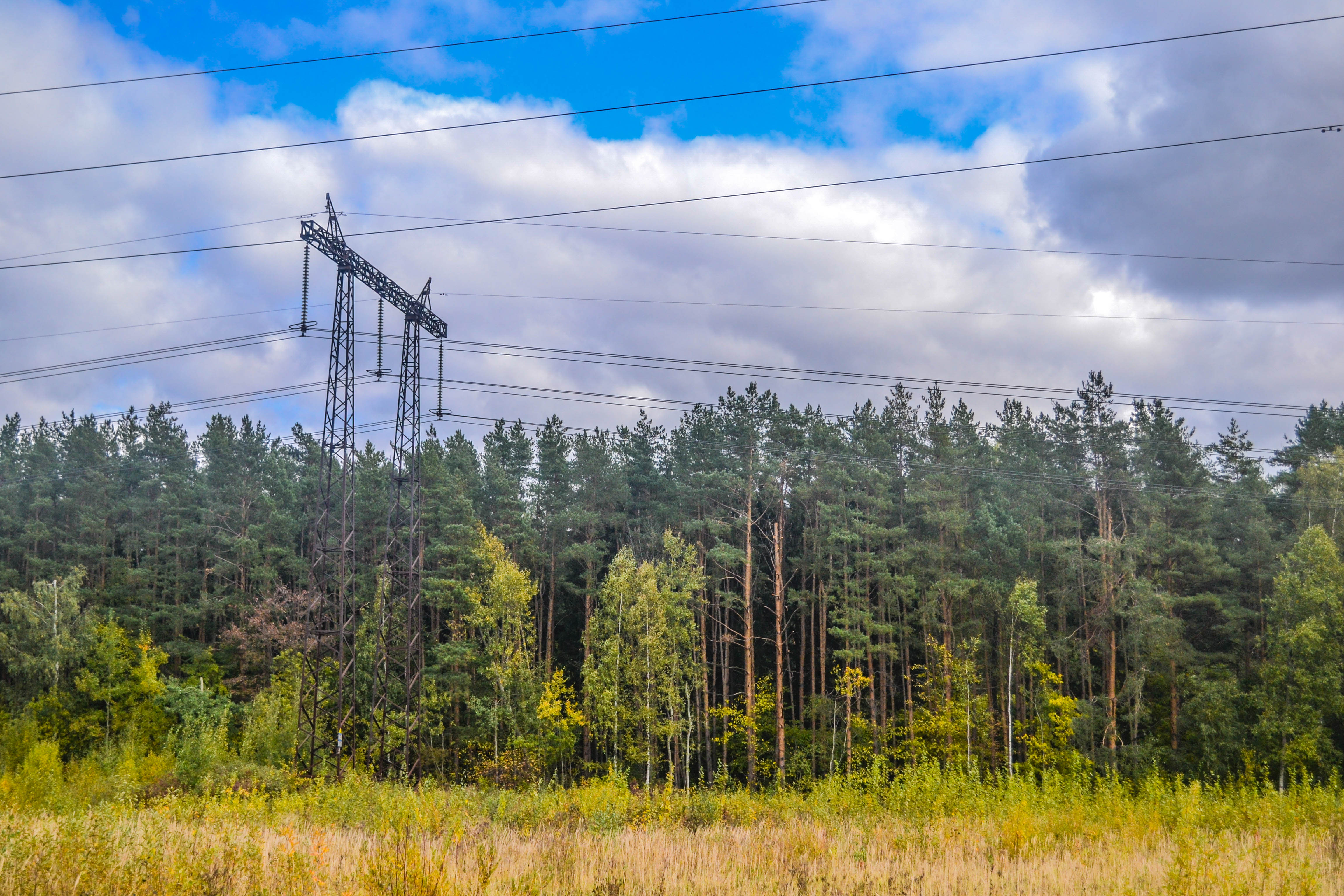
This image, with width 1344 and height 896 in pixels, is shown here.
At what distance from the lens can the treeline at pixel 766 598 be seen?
122ft

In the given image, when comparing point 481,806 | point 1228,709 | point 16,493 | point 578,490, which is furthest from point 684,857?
point 16,493

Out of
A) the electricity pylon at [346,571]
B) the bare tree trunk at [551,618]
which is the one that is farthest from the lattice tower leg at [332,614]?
the bare tree trunk at [551,618]

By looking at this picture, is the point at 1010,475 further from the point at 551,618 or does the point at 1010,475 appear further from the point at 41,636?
the point at 41,636

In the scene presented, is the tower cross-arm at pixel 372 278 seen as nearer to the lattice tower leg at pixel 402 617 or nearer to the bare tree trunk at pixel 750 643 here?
the lattice tower leg at pixel 402 617

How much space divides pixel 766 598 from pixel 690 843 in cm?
3886

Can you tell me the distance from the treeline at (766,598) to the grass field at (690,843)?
57.0 feet

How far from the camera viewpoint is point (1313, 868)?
10.9 m

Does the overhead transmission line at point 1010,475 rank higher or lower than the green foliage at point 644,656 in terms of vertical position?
higher

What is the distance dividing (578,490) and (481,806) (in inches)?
1372

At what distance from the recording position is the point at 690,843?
509 inches

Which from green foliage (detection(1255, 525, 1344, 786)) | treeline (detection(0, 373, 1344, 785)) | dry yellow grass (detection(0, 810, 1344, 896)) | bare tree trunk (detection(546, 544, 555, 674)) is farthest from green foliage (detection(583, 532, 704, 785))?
dry yellow grass (detection(0, 810, 1344, 896))

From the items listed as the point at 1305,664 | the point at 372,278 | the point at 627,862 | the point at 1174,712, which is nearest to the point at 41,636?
the point at 372,278

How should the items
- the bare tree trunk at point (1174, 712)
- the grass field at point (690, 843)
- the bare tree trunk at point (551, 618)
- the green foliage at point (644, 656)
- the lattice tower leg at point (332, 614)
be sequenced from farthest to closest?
the bare tree trunk at point (551, 618)
the green foliage at point (644, 656)
the bare tree trunk at point (1174, 712)
the lattice tower leg at point (332, 614)
the grass field at point (690, 843)

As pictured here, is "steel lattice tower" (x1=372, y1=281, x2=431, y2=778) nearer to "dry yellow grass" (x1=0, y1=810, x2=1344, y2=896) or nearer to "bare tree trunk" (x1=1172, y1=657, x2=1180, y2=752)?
"dry yellow grass" (x1=0, y1=810, x2=1344, y2=896)
